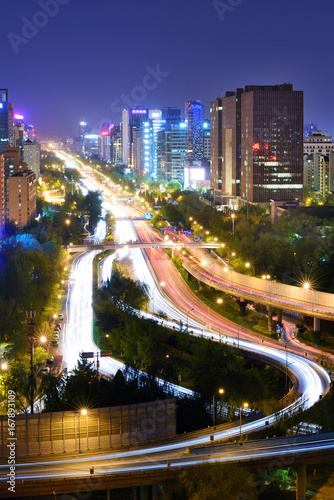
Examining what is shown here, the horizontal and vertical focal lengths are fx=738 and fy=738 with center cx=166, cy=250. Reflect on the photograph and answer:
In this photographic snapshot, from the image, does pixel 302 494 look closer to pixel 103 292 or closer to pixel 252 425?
pixel 252 425

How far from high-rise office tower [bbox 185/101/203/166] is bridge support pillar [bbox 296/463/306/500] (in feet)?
238

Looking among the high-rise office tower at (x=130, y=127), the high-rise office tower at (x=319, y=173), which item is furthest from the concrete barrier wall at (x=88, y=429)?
the high-rise office tower at (x=130, y=127)

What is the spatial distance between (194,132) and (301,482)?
78.3 metres

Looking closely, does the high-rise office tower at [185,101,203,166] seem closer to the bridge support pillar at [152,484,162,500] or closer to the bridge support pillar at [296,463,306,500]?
the bridge support pillar at [296,463,306,500]

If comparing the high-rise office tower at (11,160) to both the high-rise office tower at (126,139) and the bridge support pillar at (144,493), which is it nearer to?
the bridge support pillar at (144,493)

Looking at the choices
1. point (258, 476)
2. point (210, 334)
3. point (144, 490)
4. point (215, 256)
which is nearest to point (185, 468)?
point (144, 490)

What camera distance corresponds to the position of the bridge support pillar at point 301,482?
1438 centimetres

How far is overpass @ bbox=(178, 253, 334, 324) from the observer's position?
24.6 meters

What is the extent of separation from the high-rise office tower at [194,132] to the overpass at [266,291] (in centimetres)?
5430

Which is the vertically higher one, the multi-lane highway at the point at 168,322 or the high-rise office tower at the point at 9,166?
the high-rise office tower at the point at 9,166

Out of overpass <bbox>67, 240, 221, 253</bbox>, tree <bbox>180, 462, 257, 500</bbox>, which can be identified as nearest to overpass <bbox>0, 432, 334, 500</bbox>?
tree <bbox>180, 462, 257, 500</bbox>

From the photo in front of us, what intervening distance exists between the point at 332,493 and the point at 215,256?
836 inches

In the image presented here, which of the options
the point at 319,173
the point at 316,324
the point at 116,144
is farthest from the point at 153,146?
the point at 316,324

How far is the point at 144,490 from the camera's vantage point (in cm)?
1389
